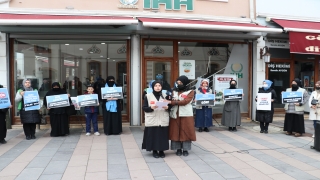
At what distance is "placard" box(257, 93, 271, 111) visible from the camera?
817 centimetres

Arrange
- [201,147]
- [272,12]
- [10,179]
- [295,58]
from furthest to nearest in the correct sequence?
[295,58], [272,12], [201,147], [10,179]

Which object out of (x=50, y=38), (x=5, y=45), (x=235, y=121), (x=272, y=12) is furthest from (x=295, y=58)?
(x=5, y=45)

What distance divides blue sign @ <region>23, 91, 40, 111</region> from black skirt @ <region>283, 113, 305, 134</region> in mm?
7061

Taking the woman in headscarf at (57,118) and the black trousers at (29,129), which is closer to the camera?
the black trousers at (29,129)

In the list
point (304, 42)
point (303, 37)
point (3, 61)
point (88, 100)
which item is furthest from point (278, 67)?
point (3, 61)

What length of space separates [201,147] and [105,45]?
16.6 ft

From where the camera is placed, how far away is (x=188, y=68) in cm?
1018

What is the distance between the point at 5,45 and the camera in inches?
350

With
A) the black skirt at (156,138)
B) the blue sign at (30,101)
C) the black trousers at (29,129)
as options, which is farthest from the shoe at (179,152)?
the black trousers at (29,129)

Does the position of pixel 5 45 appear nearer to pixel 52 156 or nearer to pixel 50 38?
pixel 50 38

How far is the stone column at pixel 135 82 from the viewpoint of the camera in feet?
31.0

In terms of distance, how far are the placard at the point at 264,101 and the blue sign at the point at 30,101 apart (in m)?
6.28

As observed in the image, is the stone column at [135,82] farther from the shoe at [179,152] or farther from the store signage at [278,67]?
the store signage at [278,67]

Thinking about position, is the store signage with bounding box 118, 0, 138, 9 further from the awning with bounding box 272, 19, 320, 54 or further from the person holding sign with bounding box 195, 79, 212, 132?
the awning with bounding box 272, 19, 320, 54
